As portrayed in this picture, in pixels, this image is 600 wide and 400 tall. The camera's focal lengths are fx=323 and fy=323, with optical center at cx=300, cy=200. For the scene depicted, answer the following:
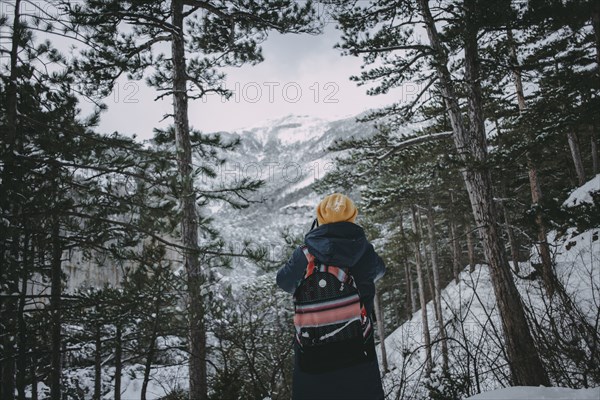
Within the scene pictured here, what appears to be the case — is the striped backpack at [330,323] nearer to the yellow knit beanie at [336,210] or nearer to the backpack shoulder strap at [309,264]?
the backpack shoulder strap at [309,264]

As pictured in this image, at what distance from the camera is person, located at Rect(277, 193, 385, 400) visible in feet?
6.55

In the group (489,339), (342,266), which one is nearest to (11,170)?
(342,266)

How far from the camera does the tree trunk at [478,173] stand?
4691 mm

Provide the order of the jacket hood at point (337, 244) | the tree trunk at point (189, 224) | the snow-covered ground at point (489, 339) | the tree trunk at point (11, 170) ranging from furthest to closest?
the tree trunk at point (189, 224), the tree trunk at point (11, 170), the snow-covered ground at point (489, 339), the jacket hood at point (337, 244)

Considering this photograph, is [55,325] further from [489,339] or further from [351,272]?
[489,339]

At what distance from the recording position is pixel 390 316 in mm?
28500

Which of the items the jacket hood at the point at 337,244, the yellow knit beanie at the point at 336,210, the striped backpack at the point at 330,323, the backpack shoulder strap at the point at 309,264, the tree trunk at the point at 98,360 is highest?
the yellow knit beanie at the point at 336,210

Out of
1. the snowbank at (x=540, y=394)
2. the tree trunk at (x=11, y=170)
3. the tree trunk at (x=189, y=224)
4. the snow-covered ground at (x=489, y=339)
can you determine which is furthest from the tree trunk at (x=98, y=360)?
the snowbank at (x=540, y=394)

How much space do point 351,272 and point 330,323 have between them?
38 centimetres

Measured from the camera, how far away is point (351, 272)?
2.26 metres

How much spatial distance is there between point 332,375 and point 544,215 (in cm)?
316

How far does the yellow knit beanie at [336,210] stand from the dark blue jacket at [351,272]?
0.18ft

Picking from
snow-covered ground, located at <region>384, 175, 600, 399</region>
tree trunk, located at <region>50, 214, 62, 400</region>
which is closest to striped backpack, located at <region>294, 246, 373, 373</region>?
snow-covered ground, located at <region>384, 175, 600, 399</region>

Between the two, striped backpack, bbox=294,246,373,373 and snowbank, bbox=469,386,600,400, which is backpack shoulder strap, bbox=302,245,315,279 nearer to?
striped backpack, bbox=294,246,373,373
